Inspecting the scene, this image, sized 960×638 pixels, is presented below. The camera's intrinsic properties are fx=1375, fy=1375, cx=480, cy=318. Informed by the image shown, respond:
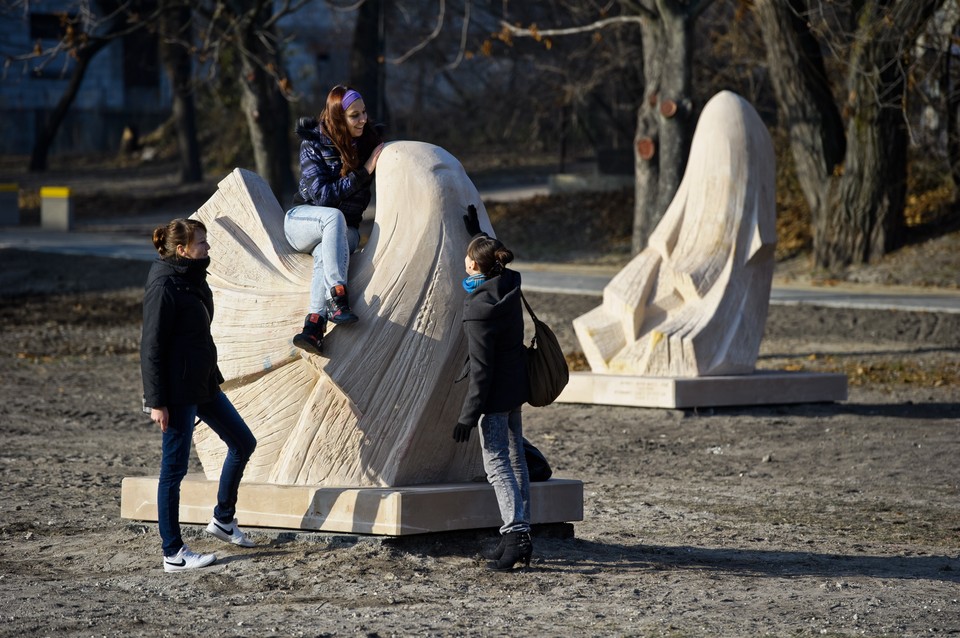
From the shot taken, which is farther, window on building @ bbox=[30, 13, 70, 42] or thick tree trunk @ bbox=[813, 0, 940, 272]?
window on building @ bbox=[30, 13, 70, 42]

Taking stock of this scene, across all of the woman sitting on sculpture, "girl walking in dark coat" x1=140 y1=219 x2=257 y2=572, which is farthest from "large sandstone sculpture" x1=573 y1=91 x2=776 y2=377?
"girl walking in dark coat" x1=140 y1=219 x2=257 y2=572

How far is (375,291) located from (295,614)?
1.82m

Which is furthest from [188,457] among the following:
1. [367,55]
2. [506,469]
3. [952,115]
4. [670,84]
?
[367,55]

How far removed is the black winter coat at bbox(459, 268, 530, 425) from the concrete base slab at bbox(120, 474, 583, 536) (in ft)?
1.89

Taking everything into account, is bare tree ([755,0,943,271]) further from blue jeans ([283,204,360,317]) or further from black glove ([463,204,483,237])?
blue jeans ([283,204,360,317])

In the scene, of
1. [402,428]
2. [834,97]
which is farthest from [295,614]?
[834,97]

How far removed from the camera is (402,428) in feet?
22.6

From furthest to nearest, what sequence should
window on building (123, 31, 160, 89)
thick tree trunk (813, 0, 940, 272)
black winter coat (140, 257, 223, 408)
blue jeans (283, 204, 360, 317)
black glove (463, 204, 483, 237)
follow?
window on building (123, 31, 160, 89), thick tree trunk (813, 0, 940, 272), black glove (463, 204, 483, 237), blue jeans (283, 204, 360, 317), black winter coat (140, 257, 223, 408)

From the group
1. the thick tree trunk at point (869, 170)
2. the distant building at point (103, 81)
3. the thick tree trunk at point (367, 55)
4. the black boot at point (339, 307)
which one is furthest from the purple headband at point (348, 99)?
the distant building at point (103, 81)

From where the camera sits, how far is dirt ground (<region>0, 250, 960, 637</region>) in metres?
5.70

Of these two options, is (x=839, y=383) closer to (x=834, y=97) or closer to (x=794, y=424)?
(x=794, y=424)

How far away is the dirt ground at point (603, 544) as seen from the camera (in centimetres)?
570

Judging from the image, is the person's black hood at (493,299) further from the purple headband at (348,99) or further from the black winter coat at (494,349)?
the purple headband at (348,99)

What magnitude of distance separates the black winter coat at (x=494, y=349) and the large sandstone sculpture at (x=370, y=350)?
42 centimetres
